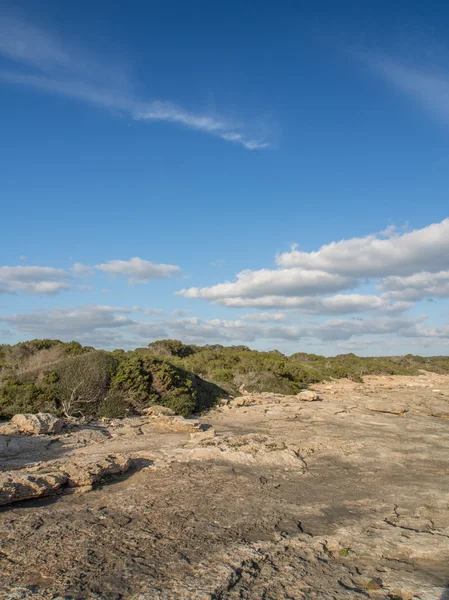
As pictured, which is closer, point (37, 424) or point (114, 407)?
point (37, 424)

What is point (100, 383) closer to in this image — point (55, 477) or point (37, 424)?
→ point (37, 424)

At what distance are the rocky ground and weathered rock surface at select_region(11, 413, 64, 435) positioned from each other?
0.18 metres

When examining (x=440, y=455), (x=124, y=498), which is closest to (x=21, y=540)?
(x=124, y=498)

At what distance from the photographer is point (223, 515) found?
16.9 feet

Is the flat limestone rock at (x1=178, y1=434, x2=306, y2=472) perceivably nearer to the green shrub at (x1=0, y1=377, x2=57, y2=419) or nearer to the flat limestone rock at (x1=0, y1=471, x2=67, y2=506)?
the flat limestone rock at (x1=0, y1=471, x2=67, y2=506)

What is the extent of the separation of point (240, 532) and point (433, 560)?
6.07ft

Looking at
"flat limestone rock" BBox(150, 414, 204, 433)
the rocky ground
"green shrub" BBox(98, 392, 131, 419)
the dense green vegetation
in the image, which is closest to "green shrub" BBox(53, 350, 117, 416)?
the dense green vegetation

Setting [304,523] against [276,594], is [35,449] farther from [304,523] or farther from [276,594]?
[276,594]

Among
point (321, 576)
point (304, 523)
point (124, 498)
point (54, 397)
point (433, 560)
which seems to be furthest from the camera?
point (54, 397)

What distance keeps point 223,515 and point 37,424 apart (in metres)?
5.43

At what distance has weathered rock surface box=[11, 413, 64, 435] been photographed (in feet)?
29.5

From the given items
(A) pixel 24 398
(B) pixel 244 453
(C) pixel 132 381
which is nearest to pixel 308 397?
(C) pixel 132 381

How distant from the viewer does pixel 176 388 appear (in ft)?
45.6

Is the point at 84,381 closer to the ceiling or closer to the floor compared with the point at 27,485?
closer to the ceiling
